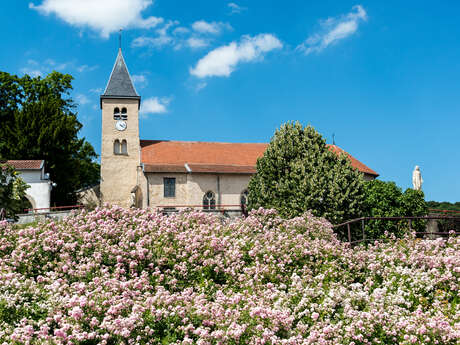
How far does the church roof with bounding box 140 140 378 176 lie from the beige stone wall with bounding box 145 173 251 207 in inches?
25.1

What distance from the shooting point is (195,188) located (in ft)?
131

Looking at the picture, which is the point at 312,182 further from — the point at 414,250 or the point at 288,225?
the point at 414,250

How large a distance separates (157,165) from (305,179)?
2090cm

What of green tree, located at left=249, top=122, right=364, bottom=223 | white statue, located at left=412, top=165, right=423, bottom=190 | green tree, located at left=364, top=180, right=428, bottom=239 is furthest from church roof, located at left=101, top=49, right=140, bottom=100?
green tree, located at left=364, top=180, right=428, bottom=239

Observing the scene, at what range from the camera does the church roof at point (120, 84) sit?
43.2 meters

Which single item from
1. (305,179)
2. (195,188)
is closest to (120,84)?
(195,188)

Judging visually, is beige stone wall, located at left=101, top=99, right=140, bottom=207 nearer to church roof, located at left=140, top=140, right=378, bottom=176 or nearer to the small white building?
church roof, located at left=140, top=140, right=378, bottom=176

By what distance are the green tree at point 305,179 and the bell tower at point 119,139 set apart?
19050 mm

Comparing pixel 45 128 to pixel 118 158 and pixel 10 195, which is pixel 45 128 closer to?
pixel 118 158

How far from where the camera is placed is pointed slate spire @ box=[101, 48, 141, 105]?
4316 cm

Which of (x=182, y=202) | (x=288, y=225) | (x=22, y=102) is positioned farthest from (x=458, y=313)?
(x=22, y=102)

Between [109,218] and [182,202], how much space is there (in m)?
28.4

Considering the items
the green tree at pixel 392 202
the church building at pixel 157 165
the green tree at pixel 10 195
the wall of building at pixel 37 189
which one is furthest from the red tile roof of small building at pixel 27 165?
the green tree at pixel 392 202

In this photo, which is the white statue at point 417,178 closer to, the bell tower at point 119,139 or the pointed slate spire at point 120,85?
the bell tower at point 119,139
